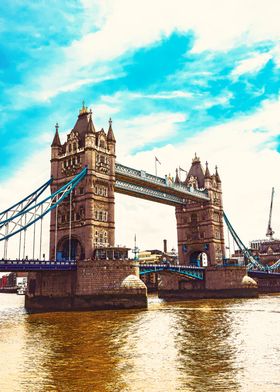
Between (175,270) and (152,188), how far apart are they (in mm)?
15207

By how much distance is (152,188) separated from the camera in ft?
230

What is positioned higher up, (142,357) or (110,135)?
(110,135)

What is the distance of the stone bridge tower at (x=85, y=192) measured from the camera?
175ft

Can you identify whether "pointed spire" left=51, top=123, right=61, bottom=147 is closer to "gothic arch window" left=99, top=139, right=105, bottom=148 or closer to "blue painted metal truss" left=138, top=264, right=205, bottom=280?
"gothic arch window" left=99, top=139, right=105, bottom=148

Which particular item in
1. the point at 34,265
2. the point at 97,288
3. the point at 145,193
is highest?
the point at 145,193

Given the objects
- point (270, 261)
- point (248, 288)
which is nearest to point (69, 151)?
point (248, 288)

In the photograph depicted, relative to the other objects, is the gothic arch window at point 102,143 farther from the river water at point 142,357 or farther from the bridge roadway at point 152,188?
the river water at point 142,357

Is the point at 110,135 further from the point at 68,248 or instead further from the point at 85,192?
the point at 68,248

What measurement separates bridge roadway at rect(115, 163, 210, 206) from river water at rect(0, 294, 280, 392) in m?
34.2

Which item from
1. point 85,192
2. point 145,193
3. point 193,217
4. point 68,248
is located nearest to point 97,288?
point 68,248

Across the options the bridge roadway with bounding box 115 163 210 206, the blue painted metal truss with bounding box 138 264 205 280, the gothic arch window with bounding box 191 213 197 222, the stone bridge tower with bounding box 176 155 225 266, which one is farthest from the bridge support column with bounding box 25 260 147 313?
the gothic arch window with bounding box 191 213 197 222

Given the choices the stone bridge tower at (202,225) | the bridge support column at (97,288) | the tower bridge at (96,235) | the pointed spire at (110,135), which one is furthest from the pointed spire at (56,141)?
the stone bridge tower at (202,225)

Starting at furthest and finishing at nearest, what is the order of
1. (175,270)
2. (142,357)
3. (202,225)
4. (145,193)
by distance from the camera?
1. (202,225)
2. (145,193)
3. (175,270)
4. (142,357)

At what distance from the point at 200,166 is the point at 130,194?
25.4 meters
